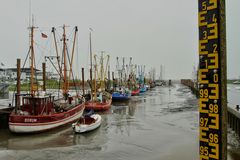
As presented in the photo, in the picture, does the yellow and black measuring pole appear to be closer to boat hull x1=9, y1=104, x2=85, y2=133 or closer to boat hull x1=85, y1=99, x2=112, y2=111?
boat hull x1=9, y1=104, x2=85, y2=133

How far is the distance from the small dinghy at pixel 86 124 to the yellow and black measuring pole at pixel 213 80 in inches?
662

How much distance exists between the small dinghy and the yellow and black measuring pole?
1682 cm

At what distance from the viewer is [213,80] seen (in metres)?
3.48

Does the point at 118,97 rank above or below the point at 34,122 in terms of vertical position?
below

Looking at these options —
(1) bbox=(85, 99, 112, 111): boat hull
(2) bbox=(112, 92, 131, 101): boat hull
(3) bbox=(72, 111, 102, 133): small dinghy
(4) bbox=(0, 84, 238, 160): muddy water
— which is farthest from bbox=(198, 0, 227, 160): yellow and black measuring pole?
(2) bbox=(112, 92, 131, 101): boat hull

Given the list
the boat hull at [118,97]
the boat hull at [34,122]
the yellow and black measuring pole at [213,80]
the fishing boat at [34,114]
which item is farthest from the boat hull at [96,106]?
the yellow and black measuring pole at [213,80]

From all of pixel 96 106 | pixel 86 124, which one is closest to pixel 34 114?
pixel 86 124

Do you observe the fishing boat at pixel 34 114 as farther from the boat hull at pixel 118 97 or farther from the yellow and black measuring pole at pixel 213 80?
the boat hull at pixel 118 97

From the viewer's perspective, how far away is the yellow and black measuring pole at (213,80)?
11.2 feet

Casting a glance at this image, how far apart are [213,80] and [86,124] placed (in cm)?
1809

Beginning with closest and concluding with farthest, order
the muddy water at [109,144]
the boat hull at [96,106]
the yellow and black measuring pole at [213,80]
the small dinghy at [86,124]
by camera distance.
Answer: the yellow and black measuring pole at [213,80]
the muddy water at [109,144]
the small dinghy at [86,124]
the boat hull at [96,106]

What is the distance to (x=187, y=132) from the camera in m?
20.0

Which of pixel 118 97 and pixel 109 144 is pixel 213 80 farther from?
pixel 118 97

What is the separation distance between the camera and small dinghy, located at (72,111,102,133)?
64.0ft
